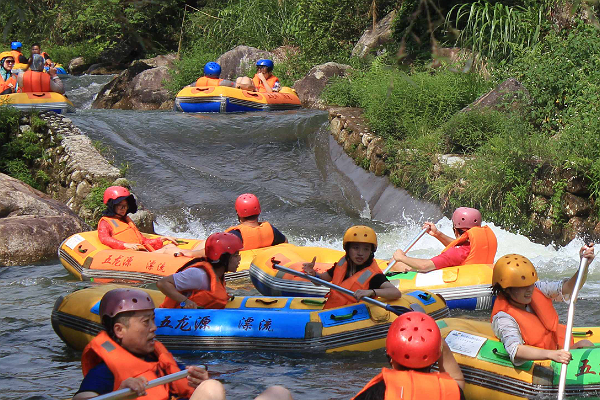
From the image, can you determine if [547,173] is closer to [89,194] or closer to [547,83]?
[547,83]

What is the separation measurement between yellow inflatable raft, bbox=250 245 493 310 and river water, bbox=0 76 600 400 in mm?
183

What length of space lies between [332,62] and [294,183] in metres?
5.56

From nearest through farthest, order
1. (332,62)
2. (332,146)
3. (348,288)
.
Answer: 1. (348,288)
2. (332,146)
3. (332,62)

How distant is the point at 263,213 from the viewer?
12.1 m

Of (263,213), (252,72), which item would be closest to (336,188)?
(263,213)

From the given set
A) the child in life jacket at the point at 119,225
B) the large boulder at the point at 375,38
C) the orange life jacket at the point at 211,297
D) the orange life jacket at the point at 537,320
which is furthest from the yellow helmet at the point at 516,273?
the large boulder at the point at 375,38

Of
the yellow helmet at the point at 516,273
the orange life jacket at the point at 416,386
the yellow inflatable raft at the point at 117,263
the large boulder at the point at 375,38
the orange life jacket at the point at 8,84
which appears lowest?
the yellow inflatable raft at the point at 117,263

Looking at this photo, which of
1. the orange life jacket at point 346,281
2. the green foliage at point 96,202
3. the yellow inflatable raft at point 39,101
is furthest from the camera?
the yellow inflatable raft at point 39,101

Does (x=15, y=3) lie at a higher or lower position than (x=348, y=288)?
higher

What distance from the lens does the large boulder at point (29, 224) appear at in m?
9.52

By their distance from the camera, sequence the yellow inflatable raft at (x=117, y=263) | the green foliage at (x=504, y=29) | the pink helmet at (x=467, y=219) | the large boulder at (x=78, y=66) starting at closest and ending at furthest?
the pink helmet at (x=467, y=219) → the yellow inflatable raft at (x=117, y=263) → the green foliage at (x=504, y=29) → the large boulder at (x=78, y=66)

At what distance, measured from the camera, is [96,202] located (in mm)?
11375

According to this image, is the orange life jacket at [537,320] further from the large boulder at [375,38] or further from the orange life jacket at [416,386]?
the large boulder at [375,38]

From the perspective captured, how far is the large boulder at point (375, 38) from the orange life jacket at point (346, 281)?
38.7 ft
